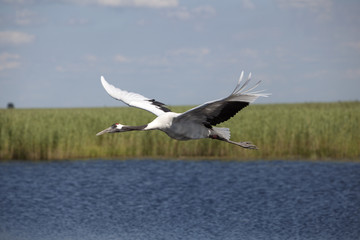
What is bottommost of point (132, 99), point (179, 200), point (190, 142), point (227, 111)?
point (179, 200)

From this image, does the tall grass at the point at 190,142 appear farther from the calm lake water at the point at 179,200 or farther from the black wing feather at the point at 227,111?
the black wing feather at the point at 227,111

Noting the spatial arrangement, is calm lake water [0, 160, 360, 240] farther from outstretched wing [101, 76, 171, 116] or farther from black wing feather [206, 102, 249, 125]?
black wing feather [206, 102, 249, 125]

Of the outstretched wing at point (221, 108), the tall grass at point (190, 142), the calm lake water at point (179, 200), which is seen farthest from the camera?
the tall grass at point (190, 142)

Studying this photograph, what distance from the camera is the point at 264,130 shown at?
1758 centimetres

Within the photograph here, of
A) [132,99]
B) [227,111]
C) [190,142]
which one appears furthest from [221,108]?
[190,142]

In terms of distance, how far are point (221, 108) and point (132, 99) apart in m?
2.17

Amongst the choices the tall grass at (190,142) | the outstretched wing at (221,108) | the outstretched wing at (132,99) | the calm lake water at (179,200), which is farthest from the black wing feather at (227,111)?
the tall grass at (190,142)

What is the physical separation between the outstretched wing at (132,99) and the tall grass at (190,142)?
387 inches

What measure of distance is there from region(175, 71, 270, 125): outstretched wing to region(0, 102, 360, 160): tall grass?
11.4 metres

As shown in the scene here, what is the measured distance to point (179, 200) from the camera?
45.6ft

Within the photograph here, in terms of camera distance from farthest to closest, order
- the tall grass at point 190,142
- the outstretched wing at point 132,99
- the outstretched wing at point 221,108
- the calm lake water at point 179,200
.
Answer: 1. the tall grass at point 190,142
2. the calm lake water at point 179,200
3. the outstretched wing at point 132,99
4. the outstretched wing at point 221,108

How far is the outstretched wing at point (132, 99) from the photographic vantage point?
7156 mm

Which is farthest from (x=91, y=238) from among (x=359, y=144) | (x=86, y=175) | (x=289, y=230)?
(x=359, y=144)

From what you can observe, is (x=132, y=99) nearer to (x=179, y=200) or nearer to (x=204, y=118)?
(x=204, y=118)
